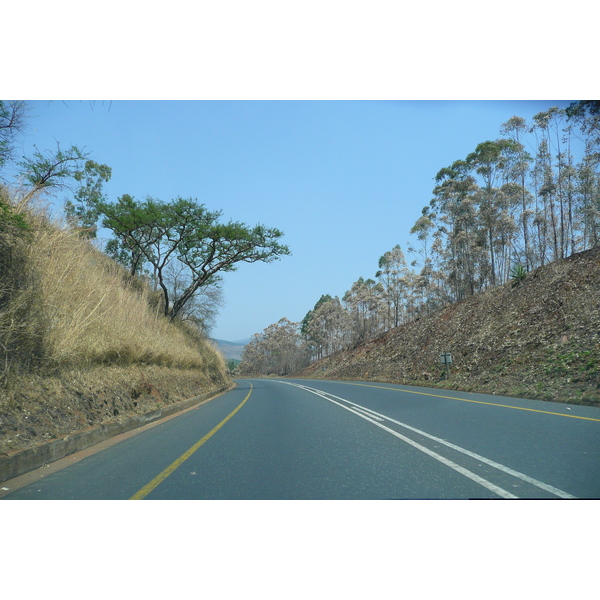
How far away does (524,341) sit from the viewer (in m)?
22.1

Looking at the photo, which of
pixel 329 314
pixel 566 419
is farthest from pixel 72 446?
pixel 329 314

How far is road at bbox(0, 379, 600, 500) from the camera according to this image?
4578mm

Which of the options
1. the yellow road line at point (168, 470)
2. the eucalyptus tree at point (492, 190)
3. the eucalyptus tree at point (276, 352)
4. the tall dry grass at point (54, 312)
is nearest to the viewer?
the yellow road line at point (168, 470)

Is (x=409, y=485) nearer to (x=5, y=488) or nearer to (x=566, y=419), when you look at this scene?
(x=5, y=488)

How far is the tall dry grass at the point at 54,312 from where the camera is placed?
7.46m

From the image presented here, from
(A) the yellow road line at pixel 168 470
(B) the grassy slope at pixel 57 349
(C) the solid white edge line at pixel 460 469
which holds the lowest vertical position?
(A) the yellow road line at pixel 168 470

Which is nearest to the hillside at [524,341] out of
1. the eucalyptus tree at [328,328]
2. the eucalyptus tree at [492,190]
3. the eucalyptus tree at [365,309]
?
the eucalyptus tree at [492,190]

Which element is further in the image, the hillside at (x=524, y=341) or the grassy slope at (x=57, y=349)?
the hillside at (x=524, y=341)

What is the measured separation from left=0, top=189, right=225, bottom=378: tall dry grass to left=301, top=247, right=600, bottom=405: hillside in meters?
12.5

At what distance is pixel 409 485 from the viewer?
4.71 meters

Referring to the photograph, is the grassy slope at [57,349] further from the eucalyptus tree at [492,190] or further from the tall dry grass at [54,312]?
the eucalyptus tree at [492,190]

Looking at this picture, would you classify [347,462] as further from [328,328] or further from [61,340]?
[328,328]

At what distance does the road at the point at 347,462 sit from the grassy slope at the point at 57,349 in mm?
955

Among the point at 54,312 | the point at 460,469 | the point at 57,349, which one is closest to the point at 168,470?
the point at 460,469
